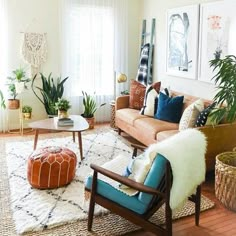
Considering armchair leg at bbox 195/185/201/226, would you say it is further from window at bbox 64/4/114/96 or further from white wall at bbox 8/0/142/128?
white wall at bbox 8/0/142/128

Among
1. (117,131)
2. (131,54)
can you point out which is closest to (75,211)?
(117,131)

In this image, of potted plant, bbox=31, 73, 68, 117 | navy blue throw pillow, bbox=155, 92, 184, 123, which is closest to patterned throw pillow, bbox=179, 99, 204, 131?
navy blue throw pillow, bbox=155, 92, 184, 123

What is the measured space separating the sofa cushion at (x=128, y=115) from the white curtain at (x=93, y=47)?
3.53 feet

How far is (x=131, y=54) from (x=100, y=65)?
27.4 inches

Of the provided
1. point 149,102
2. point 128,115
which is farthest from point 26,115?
point 149,102

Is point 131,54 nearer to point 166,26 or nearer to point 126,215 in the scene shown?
point 166,26

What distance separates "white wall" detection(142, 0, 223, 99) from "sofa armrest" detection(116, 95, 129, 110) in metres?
0.74

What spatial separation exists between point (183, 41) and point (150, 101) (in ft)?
3.38

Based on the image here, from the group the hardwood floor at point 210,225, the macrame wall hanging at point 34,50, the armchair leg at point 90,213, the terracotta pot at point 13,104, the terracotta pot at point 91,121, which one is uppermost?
the macrame wall hanging at point 34,50

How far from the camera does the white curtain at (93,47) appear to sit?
17.5 ft

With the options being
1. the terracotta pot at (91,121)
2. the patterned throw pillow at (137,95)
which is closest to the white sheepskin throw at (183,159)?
the patterned throw pillow at (137,95)

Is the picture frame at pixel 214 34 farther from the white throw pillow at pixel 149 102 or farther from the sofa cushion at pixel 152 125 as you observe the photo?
the sofa cushion at pixel 152 125

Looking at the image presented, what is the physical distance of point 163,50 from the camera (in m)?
5.14

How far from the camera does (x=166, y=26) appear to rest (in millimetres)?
4941
